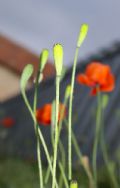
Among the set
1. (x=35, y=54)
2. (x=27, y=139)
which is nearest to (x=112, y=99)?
(x=27, y=139)

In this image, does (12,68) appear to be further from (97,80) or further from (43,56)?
(43,56)

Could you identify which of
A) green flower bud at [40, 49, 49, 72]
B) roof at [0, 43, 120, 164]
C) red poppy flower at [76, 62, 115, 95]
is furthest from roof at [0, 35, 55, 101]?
green flower bud at [40, 49, 49, 72]

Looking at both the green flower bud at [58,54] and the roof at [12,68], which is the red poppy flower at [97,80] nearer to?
the green flower bud at [58,54]

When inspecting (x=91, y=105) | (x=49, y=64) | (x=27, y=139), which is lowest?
(x=27, y=139)

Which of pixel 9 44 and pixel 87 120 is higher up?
pixel 9 44

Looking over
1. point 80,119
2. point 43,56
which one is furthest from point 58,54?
point 80,119

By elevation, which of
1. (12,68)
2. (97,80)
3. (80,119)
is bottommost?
(80,119)

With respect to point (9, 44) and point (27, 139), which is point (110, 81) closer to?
point (27, 139)

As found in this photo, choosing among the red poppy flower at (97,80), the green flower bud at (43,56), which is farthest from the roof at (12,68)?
the green flower bud at (43,56)

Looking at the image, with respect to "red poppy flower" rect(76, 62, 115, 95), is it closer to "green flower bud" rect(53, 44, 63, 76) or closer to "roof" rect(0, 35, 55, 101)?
"green flower bud" rect(53, 44, 63, 76)

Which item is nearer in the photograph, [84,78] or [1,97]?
[84,78]
